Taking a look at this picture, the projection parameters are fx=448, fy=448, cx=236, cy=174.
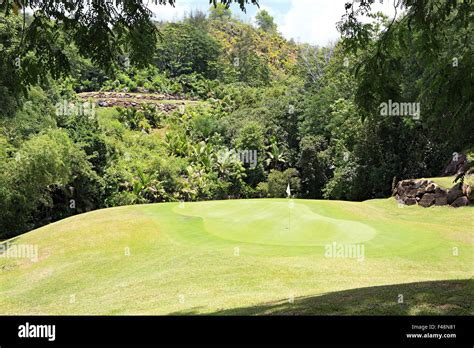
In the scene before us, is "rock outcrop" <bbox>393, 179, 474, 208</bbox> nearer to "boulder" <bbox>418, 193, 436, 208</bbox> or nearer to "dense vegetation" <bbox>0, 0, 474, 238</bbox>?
"boulder" <bbox>418, 193, 436, 208</bbox>

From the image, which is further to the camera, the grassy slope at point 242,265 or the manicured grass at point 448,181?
the manicured grass at point 448,181

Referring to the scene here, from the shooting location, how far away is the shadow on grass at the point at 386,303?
624 centimetres

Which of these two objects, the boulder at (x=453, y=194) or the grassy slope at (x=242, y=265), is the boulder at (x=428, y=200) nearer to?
the boulder at (x=453, y=194)

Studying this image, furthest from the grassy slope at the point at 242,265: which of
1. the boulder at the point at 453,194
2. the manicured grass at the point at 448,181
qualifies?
the manicured grass at the point at 448,181

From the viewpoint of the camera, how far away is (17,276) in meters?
15.0

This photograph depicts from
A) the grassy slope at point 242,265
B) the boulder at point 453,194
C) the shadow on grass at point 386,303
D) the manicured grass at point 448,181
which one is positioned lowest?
the grassy slope at point 242,265

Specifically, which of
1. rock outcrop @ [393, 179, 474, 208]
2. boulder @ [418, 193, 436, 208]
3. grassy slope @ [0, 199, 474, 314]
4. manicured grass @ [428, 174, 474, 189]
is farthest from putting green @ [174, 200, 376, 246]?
manicured grass @ [428, 174, 474, 189]

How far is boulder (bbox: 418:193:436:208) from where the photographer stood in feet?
79.0

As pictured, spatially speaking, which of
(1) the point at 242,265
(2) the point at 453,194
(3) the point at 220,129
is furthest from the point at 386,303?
(3) the point at 220,129

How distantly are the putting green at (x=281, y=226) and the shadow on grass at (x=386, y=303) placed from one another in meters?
7.15

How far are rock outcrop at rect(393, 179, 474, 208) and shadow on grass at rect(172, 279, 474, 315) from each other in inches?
624

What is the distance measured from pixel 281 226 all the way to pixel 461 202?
447 inches
